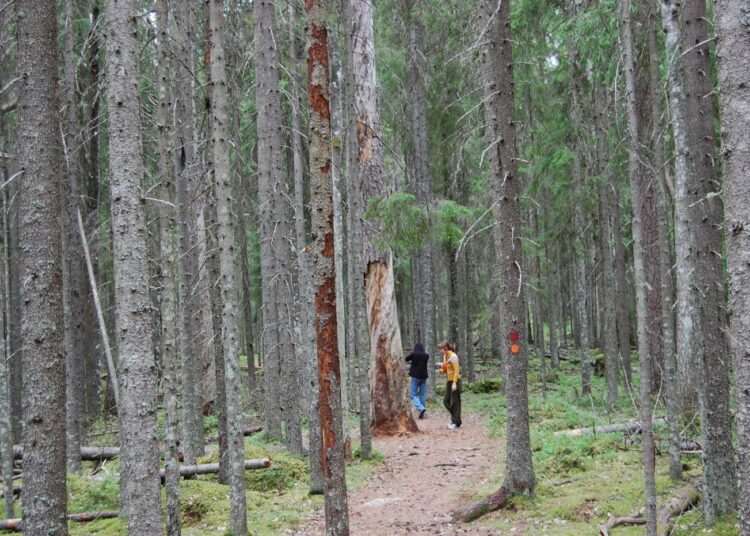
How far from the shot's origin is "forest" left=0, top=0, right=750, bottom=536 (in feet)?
17.8

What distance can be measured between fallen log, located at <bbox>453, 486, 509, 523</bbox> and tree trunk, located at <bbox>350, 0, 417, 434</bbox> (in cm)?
612

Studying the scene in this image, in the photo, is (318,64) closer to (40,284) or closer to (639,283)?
(40,284)

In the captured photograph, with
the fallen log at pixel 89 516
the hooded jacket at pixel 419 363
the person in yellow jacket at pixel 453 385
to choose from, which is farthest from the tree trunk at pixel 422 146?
the fallen log at pixel 89 516

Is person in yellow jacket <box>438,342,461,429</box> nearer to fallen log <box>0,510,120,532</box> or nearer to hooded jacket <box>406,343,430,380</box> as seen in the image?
hooded jacket <box>406,343,430,380</box>

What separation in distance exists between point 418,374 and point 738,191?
1257 cm

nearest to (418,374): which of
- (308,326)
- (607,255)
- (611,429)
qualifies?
(607,255)

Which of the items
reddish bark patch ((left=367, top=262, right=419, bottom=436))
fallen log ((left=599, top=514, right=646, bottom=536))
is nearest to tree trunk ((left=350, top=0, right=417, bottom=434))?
reddish bark patch ((left=367, top=262, right=419, bottom=436))

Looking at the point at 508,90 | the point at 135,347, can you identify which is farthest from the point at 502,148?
the point at 135,347

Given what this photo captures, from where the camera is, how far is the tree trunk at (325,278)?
216 inches

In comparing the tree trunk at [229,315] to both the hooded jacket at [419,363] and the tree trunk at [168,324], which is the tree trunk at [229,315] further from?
the hooded jacket at [419,363]

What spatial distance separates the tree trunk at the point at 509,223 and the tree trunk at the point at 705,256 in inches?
74.9

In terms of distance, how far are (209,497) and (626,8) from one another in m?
7.78

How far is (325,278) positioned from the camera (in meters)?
5.61

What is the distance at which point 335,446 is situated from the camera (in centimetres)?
552
